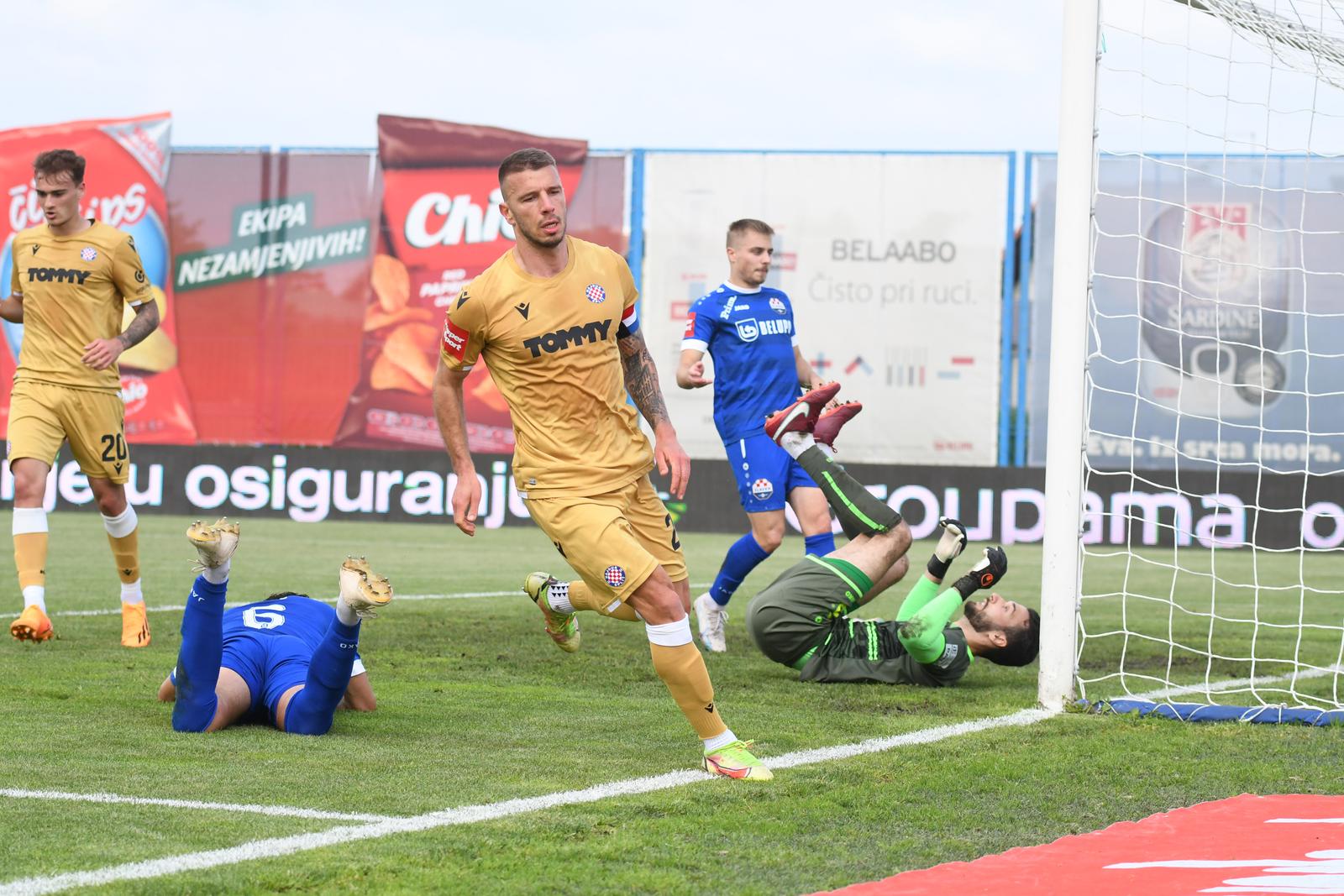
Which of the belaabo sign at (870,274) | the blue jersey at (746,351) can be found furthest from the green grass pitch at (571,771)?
the belaabo sign at (870,274)

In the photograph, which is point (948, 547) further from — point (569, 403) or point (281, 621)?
point (281, 621)

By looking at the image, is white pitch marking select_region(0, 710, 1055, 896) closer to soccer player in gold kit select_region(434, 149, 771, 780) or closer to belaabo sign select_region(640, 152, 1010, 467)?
soccer player in gold kit select_region(434, 149, 771, 780)

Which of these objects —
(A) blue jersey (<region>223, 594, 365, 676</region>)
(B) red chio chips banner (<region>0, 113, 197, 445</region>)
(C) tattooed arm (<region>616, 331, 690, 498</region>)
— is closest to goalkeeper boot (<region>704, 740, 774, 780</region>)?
(C) tattooed arm (<region>616, 331, 690, 498</region>)

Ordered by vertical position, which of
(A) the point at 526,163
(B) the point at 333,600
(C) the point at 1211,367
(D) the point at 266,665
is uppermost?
(A) the point at 526,163

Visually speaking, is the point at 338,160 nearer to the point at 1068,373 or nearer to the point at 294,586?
the point at 294,586

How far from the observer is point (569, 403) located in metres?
5.30

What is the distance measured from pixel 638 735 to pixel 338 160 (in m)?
21.0

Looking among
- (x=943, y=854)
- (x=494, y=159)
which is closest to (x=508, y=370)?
(x=943, y=854)

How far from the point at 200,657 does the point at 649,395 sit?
1751mm

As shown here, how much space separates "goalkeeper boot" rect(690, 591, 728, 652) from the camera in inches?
324

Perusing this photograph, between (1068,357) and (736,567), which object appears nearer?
(1068,357)

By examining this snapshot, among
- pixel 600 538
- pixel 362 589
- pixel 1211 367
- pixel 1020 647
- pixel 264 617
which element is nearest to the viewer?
pixel 362 589

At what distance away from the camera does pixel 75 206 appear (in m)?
7.98

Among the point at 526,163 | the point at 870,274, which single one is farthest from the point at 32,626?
the point at 870,274
